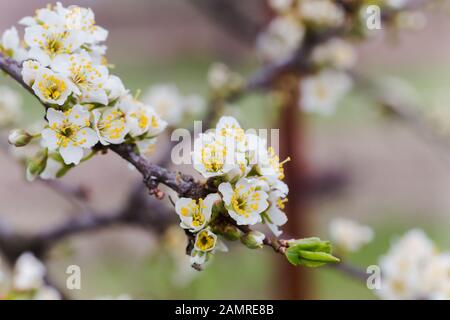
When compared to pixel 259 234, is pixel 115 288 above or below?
above

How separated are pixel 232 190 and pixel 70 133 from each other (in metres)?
0.16

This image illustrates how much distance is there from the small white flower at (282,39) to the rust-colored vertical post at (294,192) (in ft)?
1.39

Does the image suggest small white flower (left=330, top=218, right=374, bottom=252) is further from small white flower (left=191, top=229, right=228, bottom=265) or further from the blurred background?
small white flower (left=191, top=229, right=228, bottom=265)

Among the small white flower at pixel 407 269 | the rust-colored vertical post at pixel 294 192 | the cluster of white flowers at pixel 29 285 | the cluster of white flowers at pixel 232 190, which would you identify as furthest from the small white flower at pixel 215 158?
the rust-colored vertical post at pixel 294 192

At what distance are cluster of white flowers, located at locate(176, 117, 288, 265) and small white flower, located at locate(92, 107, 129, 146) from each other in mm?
71

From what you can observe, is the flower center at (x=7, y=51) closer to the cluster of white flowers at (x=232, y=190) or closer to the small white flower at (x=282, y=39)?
the cluster of white flowers at (x=232, y=190)

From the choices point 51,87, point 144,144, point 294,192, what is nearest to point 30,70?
point 51,87

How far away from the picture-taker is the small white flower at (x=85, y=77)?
1.96ft

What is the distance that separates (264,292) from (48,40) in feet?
5.40

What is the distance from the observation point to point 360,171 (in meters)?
3.59

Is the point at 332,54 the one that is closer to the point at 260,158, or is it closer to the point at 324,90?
the point at 324,90

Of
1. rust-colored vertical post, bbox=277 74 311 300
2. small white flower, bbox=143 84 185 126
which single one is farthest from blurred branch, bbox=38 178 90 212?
rust-colored vertical post, bbox=277 74 311 300
